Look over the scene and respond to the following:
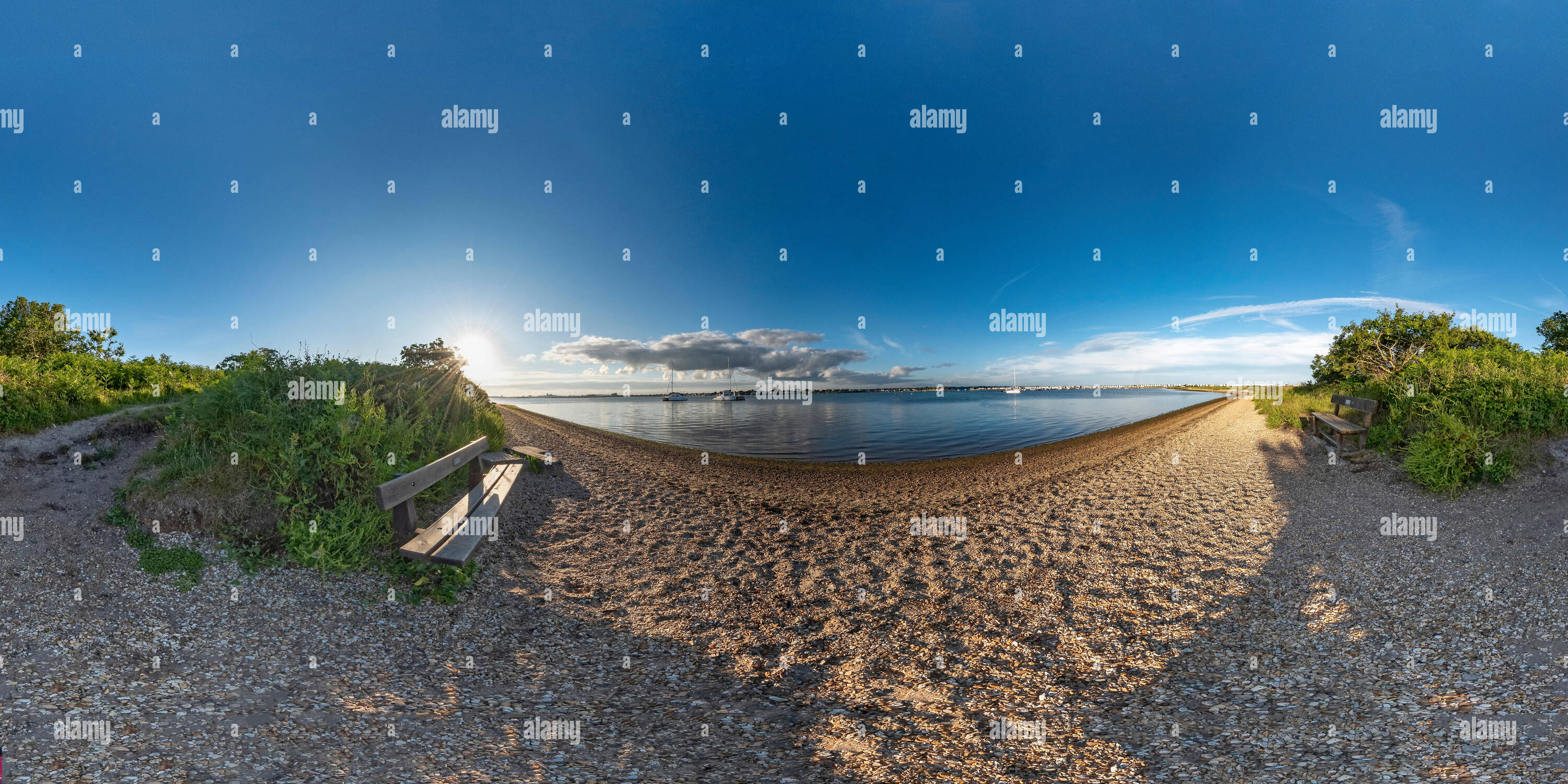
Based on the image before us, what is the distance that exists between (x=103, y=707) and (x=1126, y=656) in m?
8.54

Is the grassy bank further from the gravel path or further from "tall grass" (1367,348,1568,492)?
the gravel path

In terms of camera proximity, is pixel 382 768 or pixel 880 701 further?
pixel 880 701

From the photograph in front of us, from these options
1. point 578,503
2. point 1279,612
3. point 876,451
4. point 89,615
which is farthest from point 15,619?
point 876,451

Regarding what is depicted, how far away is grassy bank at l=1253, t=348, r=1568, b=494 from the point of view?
9414 mm

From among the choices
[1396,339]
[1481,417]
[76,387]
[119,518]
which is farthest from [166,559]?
[1396,339]

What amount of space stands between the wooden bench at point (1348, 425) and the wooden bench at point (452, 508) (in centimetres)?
1750

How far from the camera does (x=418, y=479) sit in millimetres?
7371

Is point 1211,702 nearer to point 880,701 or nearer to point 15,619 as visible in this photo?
point 880,701

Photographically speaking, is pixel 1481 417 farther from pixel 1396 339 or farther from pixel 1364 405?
pixel 1396 339

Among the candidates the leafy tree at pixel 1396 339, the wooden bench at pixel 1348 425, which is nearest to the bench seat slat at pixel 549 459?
the wooden bench at pixel 1348 425

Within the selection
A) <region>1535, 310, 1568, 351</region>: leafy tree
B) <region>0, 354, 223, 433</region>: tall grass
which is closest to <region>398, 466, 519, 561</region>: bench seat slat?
<region>0, 354, 223, 433</region>: tall grass

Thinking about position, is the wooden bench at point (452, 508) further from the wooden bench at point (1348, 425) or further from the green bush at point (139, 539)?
the wooden bench at point (1348, 425)

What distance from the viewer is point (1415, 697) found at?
4.67 metres

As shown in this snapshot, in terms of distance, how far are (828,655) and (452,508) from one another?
6202mm
